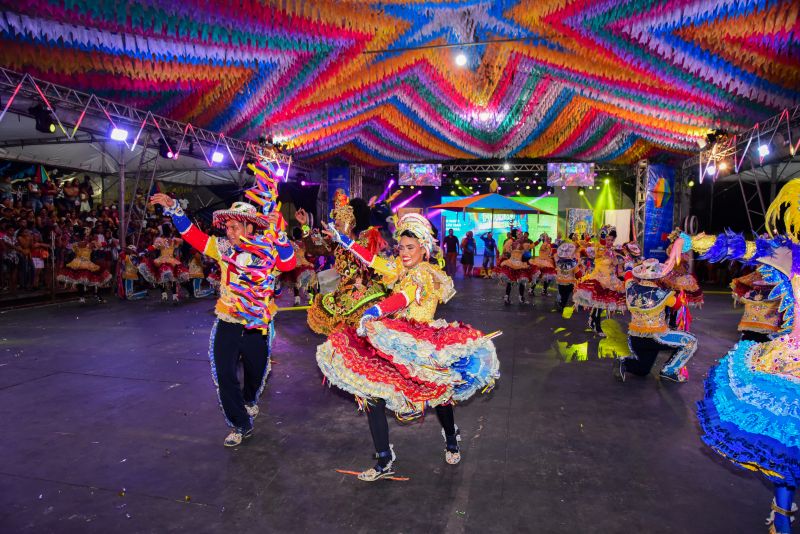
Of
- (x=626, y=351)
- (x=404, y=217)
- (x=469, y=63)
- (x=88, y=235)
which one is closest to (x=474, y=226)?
(x=469, y=63)

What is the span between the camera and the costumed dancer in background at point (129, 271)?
11555 millimetres

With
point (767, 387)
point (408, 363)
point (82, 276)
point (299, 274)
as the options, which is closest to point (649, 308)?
point (767, 387)

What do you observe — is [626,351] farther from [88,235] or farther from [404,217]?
[88,235]

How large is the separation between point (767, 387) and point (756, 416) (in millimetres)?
161

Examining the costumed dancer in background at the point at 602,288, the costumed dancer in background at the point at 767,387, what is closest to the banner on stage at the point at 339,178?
the costumed dancer in background at the point at 602,288

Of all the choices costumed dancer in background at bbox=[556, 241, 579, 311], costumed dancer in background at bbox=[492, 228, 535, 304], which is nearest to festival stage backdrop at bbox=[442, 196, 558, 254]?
costumed dancer in background at bbox=[492, 228, 535, 304]

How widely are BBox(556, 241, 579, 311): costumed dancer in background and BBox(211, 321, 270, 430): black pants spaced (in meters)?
7.22

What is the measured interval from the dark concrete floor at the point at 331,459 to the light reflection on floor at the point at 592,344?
39 cm

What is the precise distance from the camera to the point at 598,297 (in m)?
7.79

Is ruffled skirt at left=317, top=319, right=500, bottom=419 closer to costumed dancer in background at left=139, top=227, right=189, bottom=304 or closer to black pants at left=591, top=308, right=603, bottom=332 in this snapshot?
black pants at left=591, top=308, right=603, bottom=332

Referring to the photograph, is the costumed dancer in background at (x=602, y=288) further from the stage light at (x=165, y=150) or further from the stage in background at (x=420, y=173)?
the stage in background at (x=420, y=173)

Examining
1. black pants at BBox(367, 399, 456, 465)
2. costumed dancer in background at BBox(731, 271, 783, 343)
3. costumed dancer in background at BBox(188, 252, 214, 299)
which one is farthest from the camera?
costumed dancer in background at BBox(188, 252, 214, 299)

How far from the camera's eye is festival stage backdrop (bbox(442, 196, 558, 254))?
22.1 m

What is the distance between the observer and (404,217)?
358 cm
